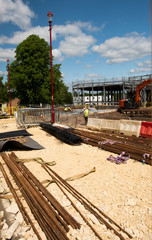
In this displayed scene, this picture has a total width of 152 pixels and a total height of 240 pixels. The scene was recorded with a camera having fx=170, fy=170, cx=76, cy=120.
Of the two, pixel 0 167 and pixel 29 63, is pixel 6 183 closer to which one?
pixel 0 167

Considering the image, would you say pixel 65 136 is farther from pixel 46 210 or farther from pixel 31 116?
pixel 46 210

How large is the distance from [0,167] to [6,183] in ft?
5.26

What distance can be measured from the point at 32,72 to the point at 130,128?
75.9ft

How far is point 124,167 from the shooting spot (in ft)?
23.9

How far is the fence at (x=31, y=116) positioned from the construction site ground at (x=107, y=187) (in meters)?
7.64

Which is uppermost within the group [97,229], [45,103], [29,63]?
[29,63]

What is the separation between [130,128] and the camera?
1219 centimetres

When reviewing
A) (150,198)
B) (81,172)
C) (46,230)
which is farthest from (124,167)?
(46,230)

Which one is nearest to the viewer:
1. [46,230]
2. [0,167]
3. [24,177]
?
[46,230]

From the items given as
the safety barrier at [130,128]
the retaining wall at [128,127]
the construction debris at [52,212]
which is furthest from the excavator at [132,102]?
the construction debris at [52,212]

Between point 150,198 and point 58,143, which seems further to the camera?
point 58,143

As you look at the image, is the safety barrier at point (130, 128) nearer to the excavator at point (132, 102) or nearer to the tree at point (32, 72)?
the excavator at point (132, 102)

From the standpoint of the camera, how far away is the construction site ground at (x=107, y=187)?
3.76 meters

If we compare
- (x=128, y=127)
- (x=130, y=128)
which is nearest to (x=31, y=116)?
(x=128, y=127)
